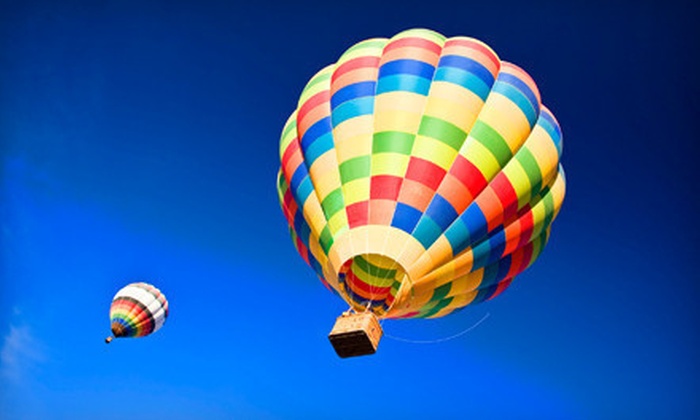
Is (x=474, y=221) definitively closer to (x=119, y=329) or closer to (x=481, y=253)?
(x=481, y=253)

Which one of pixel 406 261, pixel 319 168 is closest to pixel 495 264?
pixel 406 261

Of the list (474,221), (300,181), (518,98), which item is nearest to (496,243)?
(474,221)

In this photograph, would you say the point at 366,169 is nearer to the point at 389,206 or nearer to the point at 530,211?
the point at 389,206

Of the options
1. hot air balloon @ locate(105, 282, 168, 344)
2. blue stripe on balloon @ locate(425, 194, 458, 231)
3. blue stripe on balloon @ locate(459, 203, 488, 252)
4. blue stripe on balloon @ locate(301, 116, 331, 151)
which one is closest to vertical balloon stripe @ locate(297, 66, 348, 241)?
blue stripe on balloon @ locate(301, 116, 331, 151)

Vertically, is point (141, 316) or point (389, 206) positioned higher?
point (141, 316)

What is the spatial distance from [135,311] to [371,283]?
453 inches

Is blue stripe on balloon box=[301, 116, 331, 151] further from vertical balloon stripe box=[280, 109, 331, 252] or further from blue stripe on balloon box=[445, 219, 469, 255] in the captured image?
blue stripe on balloon box=[445, 219, 469, 255]

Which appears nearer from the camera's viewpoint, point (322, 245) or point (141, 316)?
point (322, 245)

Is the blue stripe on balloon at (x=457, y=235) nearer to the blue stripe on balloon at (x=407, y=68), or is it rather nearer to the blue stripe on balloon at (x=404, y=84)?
the blue stripe on balloon at (x=404, y=84)

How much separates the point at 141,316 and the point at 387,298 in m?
11.4

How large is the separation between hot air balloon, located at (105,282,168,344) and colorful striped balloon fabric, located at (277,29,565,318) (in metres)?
9.71

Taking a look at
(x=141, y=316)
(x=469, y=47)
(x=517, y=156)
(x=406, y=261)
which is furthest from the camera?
(x=141, y=316)

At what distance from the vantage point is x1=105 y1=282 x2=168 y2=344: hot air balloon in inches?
730

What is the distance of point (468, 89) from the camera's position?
958cm
